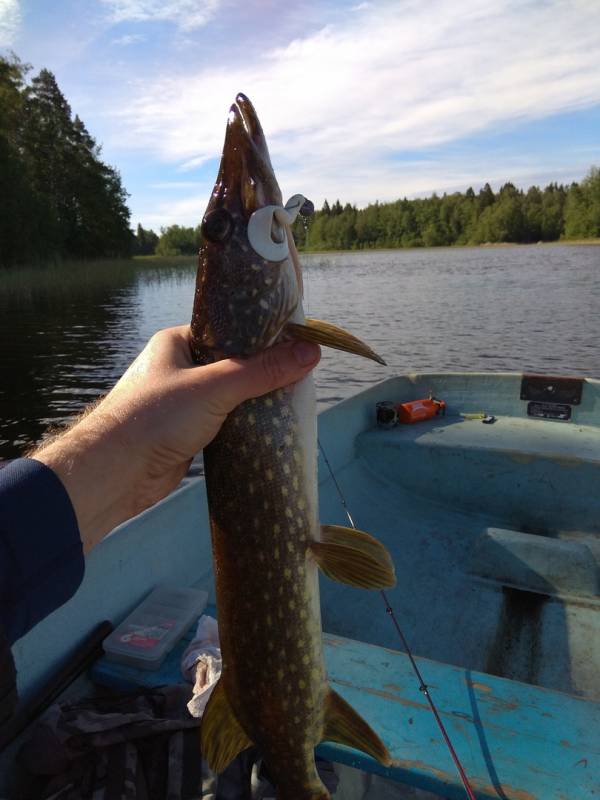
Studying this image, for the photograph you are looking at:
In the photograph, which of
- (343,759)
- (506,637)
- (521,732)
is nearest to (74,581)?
(343,759)

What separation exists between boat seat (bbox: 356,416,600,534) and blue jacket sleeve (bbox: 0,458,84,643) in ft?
16.0

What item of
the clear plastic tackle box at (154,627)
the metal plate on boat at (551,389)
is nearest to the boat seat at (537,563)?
the metal plate on boat at (551,389)

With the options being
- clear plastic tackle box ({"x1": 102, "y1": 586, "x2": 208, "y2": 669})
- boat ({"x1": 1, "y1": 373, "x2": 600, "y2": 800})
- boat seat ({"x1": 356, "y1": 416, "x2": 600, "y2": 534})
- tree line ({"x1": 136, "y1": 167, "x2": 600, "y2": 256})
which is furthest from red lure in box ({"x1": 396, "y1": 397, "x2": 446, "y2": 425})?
tree line ({"x1": 136, "y1": 167, "x2": 600, "y2": 256})

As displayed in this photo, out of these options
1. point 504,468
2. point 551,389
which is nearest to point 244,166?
point 504,468

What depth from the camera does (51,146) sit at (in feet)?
170

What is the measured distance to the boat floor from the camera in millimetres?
3803

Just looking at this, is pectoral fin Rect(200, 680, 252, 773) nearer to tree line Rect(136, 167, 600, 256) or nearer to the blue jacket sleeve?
the blue jacket sleeve

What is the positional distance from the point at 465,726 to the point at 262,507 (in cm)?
140

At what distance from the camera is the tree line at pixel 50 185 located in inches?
1517

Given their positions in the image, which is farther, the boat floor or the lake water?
the lake water

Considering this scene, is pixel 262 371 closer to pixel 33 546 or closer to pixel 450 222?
pixel 33 546

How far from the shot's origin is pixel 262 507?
192 centimetres

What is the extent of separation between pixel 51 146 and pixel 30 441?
5153cm

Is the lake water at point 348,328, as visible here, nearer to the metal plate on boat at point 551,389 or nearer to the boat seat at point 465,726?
the metal plate on boat at point 551,389
